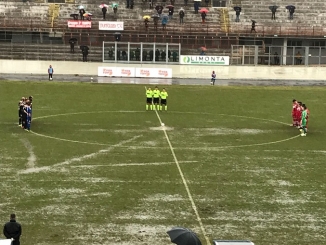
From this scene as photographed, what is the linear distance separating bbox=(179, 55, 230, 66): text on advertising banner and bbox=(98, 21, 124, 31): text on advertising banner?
10.2m

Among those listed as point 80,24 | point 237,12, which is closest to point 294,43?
point 237,12

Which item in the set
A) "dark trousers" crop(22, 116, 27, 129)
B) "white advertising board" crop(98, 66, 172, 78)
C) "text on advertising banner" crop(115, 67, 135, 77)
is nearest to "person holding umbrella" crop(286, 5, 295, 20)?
"white advertising board" crop(98, 66, 172, 78)

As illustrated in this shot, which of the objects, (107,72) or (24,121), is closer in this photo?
(24,121)

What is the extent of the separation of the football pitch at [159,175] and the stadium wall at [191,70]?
25419 millimetres

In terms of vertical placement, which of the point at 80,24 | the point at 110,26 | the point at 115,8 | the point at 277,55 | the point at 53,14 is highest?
the point at 115,8

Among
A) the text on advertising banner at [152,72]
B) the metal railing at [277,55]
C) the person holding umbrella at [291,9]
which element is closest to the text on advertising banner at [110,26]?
the text on advertising banner at [152,72]

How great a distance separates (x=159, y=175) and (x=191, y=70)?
159 ft

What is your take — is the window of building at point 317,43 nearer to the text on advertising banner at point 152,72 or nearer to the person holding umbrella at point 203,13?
the person holding umbrella at point 203,13

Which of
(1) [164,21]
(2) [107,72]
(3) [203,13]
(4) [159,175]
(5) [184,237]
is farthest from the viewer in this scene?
(3) [203,13]

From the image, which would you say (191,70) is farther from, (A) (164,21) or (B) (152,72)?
(A) (164,21)

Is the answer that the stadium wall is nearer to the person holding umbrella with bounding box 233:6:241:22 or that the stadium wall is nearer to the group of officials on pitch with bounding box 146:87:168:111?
the person holding umbrella with bounding box 233:6:241:22

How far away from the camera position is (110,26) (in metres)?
80.7

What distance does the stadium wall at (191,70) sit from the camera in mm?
71750

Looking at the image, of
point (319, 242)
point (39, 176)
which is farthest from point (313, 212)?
point (39, 176)
